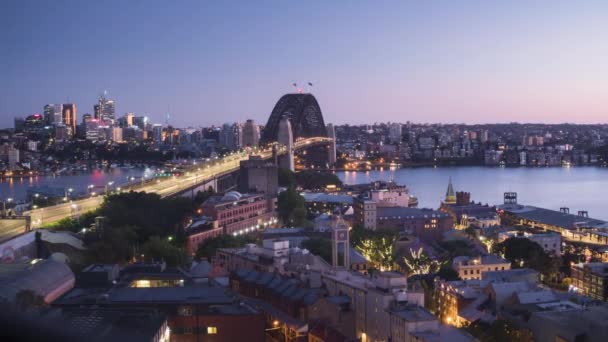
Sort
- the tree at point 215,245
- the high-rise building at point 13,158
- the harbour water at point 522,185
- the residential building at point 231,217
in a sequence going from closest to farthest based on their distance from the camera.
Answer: the tree at point 215,245
the residential building at point 231,217
the harbour water at point 522,185
the high-rise building at point 13,158

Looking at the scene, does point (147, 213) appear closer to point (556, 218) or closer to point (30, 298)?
point (30, 298)

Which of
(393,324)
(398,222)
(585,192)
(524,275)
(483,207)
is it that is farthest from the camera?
(585,192)

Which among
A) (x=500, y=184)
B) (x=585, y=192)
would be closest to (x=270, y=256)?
(x=585, y=192)

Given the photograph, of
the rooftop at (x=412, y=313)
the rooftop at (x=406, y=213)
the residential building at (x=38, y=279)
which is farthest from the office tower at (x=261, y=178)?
the rooftop at (x=412, y=313)

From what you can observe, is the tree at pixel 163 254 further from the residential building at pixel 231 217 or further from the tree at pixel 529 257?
the tree at pixel 529 257

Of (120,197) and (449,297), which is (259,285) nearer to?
(449,297)

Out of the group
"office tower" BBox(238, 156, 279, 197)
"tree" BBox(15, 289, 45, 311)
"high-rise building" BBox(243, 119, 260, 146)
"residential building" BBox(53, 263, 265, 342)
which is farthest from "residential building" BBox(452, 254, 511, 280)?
"high-rise building" BBox(243, 119, 260, 146)
